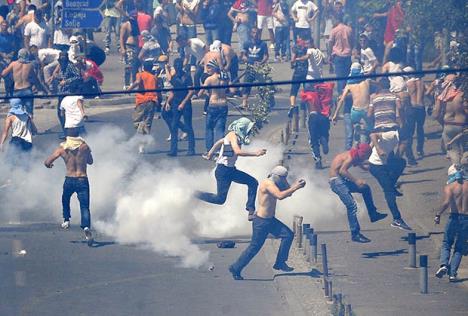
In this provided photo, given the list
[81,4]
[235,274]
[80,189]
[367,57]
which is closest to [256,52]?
[367,57]

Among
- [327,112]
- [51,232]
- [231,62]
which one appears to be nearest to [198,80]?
[231,62]

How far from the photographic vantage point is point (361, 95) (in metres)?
22.2

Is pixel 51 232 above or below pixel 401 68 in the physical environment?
below

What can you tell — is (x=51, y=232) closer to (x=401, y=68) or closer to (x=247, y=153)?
(x=247, y=153)

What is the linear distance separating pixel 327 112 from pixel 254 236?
21.0ft

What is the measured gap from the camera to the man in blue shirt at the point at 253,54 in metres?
25.7

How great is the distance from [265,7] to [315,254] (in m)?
15.7

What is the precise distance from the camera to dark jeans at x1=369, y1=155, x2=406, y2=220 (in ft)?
60.3

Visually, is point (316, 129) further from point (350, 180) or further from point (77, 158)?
point (77, 158)

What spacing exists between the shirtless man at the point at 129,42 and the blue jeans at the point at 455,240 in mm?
13415

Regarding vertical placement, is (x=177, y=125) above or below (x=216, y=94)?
below

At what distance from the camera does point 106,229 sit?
1884 cm

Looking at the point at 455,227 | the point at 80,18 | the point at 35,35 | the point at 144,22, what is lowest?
the point at 455,227

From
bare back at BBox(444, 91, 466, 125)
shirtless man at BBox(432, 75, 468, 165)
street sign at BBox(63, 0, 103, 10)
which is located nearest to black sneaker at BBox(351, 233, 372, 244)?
shirtless man at BBox(432, 75, 468, 165)
